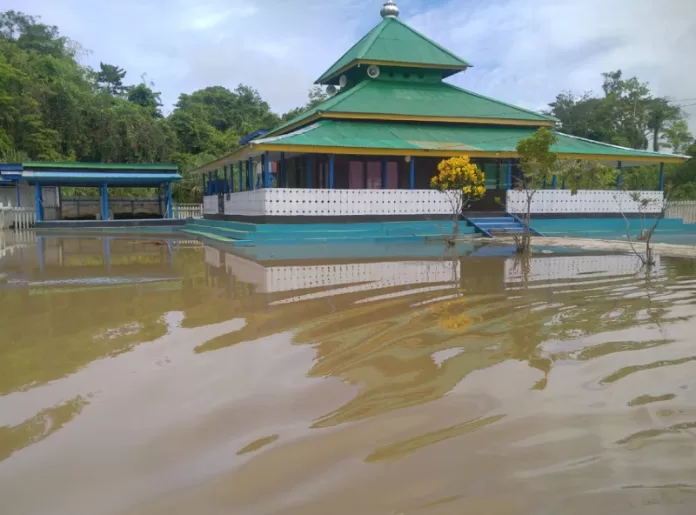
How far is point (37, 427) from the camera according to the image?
326 centimetres

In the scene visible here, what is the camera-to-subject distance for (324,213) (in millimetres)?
18562

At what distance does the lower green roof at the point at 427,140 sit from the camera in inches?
730

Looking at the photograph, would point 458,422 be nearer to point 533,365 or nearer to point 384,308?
point 533,365

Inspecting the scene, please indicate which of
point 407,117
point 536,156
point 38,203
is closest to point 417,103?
point 407,117

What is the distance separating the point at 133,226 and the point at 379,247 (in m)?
17.1

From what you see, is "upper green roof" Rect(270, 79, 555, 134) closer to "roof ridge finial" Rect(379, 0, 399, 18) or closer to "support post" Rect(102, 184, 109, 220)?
"roof ridge finial" Rect(379, 0, 399, 18)

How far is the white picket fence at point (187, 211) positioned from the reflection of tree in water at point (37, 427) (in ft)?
98.4

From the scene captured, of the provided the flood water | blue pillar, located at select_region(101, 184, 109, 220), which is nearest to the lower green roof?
the flood water

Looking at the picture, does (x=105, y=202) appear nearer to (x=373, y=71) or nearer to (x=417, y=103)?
(x=373, y=71)

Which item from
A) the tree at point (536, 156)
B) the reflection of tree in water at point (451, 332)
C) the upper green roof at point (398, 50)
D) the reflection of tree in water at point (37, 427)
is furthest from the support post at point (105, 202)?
the reflection of tree in water at point (37, 427)

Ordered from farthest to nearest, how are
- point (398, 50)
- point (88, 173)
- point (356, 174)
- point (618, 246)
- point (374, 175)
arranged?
point (88, 173), point (398, 50), point (374, 175), point (356, 174), point (618, 246)

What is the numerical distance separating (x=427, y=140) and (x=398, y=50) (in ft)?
19.0

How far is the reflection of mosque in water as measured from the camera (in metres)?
4.21

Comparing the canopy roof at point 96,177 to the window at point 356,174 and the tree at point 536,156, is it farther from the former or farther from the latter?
the tree at point 536,156
